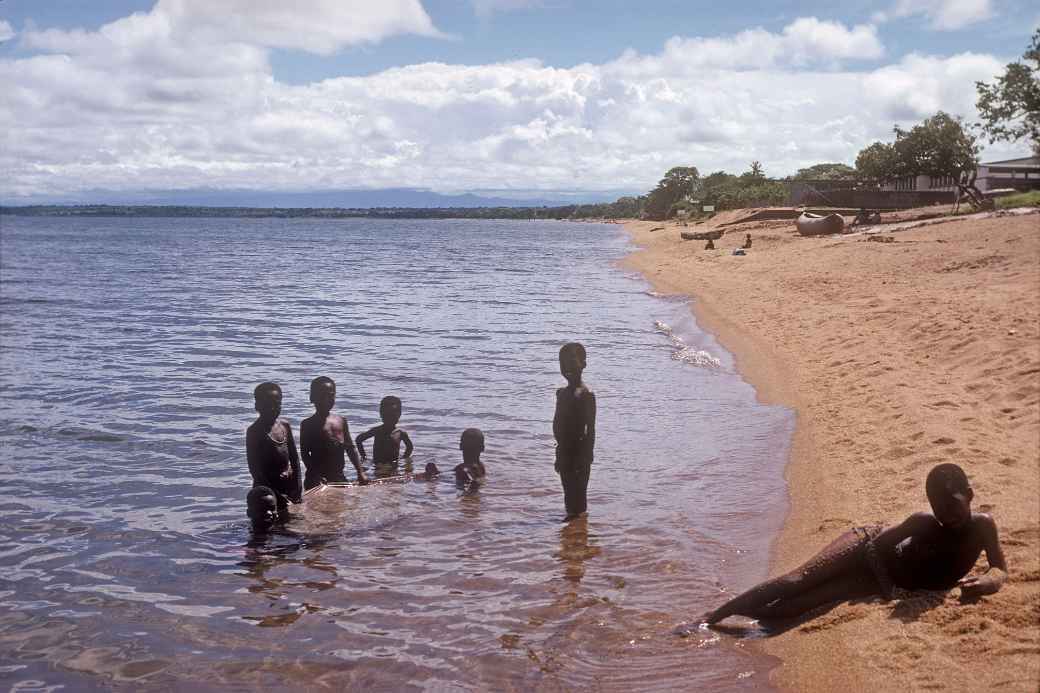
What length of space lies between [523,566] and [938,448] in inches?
162

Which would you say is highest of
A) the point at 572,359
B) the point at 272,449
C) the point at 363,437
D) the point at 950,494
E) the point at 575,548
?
the point at 572,359

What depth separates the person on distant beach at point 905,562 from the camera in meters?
5.20

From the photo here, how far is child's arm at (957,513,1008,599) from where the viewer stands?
5.18 meters

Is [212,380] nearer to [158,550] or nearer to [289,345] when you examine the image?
[289,345]

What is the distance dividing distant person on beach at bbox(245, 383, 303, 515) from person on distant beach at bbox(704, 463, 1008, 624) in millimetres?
4080

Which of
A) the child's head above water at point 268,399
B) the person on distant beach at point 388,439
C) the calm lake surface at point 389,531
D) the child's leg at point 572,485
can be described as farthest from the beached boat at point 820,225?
the child's head above water at point 268,399

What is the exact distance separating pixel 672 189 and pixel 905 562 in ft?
477

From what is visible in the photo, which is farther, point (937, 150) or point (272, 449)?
point (937, 150)

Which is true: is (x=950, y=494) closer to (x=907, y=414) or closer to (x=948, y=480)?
(x=948, y=480)

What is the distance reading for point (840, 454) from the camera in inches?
368

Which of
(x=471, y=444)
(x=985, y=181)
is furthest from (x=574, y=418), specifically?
(x=985, y=181)

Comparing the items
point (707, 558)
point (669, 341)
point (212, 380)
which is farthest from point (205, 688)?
point (669, 341)

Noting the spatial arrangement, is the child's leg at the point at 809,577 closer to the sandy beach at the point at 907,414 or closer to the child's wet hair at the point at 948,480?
the sandy beach at the point at 907,414

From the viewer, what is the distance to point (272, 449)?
7809mm
